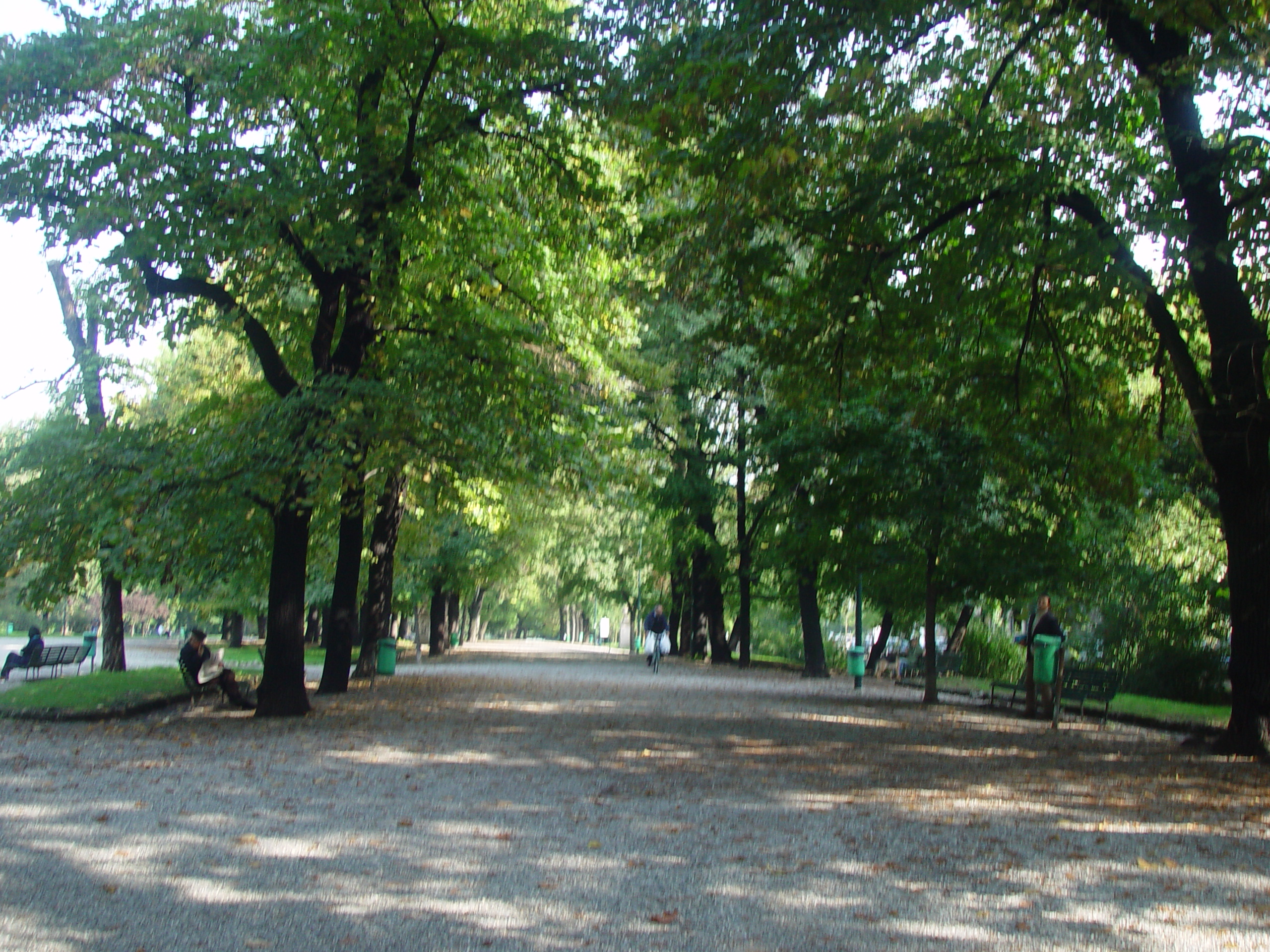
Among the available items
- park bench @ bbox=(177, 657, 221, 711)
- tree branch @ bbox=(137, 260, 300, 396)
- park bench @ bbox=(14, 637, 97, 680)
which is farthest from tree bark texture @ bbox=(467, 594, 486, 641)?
tree branch @ bbox=(137, 260, 300, 396)

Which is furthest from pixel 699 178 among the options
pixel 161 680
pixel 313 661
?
pixel 313 661

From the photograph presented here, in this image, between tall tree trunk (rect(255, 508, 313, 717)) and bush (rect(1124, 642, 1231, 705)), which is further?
bush (rect(1124, 642, 1231, 705))

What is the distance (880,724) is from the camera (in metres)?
15.5

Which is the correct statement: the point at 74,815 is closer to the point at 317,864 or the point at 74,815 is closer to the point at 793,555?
the point at 317,864

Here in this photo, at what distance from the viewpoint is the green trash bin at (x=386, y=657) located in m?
24.4

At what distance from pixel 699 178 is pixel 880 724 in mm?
7897

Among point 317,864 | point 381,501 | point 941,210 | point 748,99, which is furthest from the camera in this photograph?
point 381,501

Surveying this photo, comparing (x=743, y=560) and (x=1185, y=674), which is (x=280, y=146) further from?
(x=743, y=560)

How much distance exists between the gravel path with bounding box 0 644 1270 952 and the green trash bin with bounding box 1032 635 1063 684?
2254mm

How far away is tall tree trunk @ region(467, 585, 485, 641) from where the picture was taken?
64375mm

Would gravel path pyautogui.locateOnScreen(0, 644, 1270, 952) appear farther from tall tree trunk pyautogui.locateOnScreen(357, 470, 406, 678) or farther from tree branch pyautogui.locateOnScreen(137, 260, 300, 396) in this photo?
tall tree trunk pyautogui.locateOnScreen(357, 470, 406, 678)

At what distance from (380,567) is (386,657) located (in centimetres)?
252

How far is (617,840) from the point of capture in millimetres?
7199

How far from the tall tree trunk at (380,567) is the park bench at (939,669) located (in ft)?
35.7
